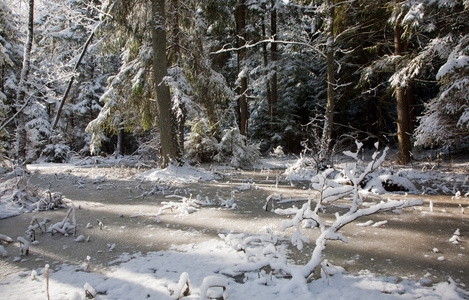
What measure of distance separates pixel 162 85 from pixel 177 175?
3.23 metres

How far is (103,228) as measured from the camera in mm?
4078

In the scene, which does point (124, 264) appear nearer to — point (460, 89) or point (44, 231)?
point (44, 231)

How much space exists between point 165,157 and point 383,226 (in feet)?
24.8

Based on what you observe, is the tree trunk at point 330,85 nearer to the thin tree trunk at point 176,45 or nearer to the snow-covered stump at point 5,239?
the thin tree trunk at point 176,45

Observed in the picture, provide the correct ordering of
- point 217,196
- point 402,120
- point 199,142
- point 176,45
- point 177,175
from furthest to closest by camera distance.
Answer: point 199,142 → point 176,45 → point 402,120 → point 177,175 → point 217,196

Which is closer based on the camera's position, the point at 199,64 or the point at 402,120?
the point at 402,120

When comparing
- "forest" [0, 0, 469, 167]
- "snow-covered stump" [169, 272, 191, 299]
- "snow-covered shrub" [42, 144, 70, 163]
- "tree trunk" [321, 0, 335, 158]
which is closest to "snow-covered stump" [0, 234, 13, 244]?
"snow-covered stump" [169, 272, 191, 299]

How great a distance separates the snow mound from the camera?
8844mm

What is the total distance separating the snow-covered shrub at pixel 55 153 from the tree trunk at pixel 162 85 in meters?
12.6

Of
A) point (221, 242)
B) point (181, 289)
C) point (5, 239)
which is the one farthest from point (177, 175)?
point (181, 289)

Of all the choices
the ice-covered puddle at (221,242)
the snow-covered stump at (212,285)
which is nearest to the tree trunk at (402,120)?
the ice-covered puddle at (221,242)

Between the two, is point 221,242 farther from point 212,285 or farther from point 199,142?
point 199,142

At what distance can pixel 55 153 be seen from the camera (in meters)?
18.9

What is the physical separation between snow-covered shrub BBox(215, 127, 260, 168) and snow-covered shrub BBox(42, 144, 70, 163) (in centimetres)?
1215
